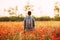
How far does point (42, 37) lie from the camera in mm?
10227

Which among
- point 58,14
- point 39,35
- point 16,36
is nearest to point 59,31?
point 39,35

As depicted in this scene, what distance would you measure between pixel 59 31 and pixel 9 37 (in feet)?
7.66

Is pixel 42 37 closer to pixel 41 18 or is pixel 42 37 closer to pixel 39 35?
pixel 39 35

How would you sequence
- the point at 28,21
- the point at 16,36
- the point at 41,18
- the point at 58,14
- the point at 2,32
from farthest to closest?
the point at 58,14 → the point at 41,18 → the point at 28,21 → the point at 2,32 → the point at 16,36

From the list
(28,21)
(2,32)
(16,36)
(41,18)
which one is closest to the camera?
(16,36)

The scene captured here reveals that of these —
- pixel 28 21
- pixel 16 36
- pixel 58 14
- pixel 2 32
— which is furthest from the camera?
pixel 58 14

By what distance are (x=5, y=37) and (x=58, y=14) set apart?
55733 mm

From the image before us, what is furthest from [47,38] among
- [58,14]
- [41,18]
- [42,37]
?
[58,14]

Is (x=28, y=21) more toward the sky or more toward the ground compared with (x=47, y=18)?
more toward the sky

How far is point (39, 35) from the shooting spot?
10.7 m

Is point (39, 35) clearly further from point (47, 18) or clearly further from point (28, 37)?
point (47, 18)

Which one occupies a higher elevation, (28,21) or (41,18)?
(28,21)

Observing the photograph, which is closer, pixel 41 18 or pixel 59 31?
pixel 59 31

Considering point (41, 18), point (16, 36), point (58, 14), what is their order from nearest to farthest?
1. point (16, 36)
2. point (41, 18)
3. point (58, 14)
